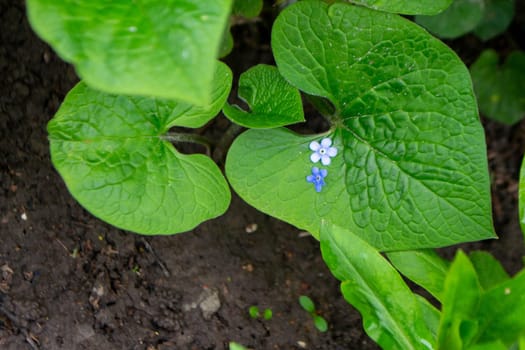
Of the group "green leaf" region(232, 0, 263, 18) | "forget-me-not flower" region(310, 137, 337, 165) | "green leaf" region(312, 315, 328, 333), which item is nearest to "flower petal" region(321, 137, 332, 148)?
"forget-me-not flower" region(310, 137, 337, 165)

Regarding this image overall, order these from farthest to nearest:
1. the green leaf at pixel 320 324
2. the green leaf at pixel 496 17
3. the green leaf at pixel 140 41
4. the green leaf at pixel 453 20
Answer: the green leaf at pixel 496 17 → the green leaf at pixel 453 20 → the green leaf at pixel 320 324 → the green leaf at pixel 140 41

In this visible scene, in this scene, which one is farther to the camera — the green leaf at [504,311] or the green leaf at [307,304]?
the green leaf at [307,304]

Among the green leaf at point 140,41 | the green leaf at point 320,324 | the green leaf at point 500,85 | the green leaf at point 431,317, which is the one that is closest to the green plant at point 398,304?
the green leaf at point 431,317

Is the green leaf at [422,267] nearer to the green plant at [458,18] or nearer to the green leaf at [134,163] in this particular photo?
the green leaf at [134,163]

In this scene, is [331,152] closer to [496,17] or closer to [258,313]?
[258,313]

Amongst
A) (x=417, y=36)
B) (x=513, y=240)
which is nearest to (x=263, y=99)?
(x=417, y=36)

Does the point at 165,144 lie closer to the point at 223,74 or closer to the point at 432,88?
the point at 223,74

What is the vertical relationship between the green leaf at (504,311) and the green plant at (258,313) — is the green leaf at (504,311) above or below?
above
